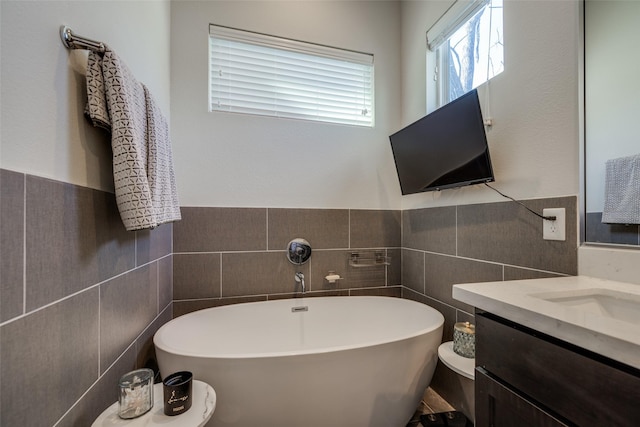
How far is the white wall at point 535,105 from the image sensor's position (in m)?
1.09

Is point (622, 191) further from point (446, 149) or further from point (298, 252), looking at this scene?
point (298, 252)

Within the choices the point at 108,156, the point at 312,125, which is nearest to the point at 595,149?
the point at 312,125

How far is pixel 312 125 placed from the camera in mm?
2057

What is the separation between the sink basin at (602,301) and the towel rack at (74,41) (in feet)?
4.95

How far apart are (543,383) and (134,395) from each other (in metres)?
1.13

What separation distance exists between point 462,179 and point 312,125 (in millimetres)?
1105

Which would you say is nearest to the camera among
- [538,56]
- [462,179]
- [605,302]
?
[605,302]

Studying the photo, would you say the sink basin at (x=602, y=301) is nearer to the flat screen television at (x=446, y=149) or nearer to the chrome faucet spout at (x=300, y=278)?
the flat screen television at (x=446, y=149)

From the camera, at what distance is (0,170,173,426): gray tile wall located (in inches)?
23.3

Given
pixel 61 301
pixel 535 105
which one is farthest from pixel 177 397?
pixel 535 105

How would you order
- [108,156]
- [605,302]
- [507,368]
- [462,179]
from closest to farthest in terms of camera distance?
[507,368] < [605,302] < [108,156] < [462,179]

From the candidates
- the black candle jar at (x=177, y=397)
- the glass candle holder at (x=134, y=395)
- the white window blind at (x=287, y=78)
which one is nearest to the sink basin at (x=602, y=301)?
the black candle jar at (x=177, y=397)

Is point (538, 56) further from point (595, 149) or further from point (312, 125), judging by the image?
point (312, 125)

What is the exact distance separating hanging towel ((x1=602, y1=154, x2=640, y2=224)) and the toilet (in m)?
0.74
